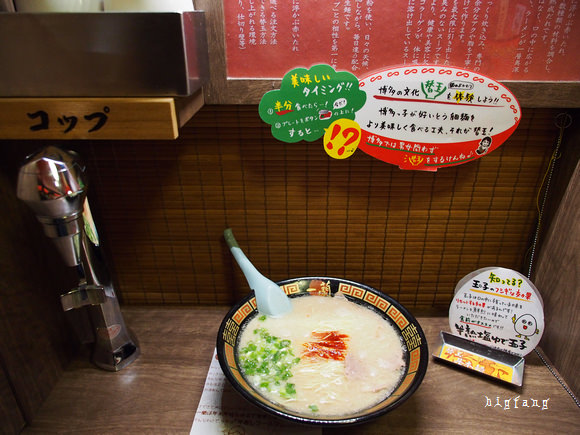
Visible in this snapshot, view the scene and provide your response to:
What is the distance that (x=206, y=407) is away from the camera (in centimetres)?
136

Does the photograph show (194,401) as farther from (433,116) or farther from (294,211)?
(433,116)

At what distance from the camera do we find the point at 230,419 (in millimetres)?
1321

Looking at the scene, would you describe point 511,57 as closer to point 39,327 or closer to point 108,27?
point 108,27

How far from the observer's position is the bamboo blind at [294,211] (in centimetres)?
150

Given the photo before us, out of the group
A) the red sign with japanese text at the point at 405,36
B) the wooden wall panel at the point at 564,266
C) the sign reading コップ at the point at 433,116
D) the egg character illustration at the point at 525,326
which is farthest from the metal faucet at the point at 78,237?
the wooden wall panel at the point at 564,266

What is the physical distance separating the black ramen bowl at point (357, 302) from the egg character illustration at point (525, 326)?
38cm

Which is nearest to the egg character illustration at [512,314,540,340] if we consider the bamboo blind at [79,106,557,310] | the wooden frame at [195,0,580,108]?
the bamboo blind at [79,106,557,310]

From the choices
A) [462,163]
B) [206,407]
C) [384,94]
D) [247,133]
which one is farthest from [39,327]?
[462,163]

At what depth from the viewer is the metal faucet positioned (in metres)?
1.04

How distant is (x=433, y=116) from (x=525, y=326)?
0.81m

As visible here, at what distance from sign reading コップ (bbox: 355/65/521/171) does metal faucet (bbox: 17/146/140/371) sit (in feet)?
2.92

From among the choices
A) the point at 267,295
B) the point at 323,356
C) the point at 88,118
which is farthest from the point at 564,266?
the point at 88,118

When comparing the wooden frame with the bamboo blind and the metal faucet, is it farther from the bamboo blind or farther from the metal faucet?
the metal faucet

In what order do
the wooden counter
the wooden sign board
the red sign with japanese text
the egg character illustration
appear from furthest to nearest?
1. the egg character illustration
2. the wooden counter
3. the red sign with japanese text
4. the wooden sign board
